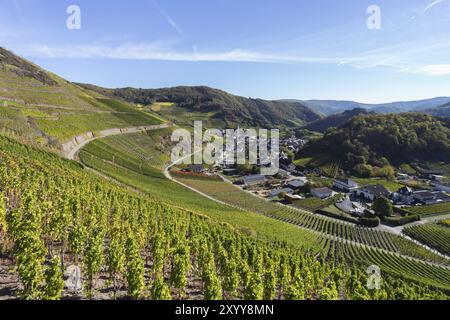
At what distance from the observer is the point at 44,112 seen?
400ft

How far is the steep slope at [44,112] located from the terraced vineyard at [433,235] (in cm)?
11618

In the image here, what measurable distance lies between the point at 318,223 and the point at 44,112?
375 ft

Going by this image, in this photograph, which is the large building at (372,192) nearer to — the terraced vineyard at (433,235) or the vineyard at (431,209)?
the vineyard at (431,209)

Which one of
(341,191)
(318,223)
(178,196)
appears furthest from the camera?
(341,191)

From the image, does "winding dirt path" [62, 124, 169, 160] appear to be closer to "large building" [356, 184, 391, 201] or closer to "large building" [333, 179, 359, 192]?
"large building" [333, 179, 359, 192]

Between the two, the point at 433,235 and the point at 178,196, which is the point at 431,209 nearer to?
the point at 433,235

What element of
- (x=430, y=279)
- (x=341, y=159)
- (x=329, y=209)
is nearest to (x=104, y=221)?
(x=430, y=279)

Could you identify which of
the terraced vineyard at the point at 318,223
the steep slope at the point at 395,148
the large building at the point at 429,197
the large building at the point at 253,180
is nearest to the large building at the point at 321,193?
the terraced vineyard at the point at 318,223

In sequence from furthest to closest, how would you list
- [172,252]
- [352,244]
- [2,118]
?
[2,118] → [352,244] → [172,252]

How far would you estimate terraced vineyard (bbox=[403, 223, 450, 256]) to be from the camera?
79812 millimetres

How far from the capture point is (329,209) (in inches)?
4375

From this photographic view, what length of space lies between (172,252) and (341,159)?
17082 cm

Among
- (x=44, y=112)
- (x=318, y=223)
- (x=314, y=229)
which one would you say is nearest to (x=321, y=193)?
(x=318, y=223)
